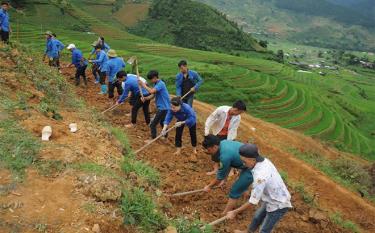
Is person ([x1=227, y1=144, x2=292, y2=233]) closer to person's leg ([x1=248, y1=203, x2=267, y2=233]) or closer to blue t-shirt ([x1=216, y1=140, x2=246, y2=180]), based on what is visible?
person's leg ([x1=248, y1=203, x2=267, y2=233])

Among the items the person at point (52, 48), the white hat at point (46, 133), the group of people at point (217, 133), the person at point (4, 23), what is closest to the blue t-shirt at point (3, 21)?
the person at point (4, 23)

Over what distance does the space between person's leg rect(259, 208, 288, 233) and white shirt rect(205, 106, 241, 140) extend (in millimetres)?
2434

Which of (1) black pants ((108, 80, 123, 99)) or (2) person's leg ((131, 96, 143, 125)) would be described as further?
(1) black pants ((108, 80, 123, 99))

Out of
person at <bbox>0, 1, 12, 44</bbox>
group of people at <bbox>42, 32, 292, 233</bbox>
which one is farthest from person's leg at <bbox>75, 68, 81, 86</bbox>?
person at <bbox>0, 1, 12, 44</bbox>

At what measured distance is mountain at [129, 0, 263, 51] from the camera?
224ft

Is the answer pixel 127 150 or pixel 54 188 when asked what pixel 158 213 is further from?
pixel 127 150

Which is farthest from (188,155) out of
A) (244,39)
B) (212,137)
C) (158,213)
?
(244,39)

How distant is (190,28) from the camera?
228 ft

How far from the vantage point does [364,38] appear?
185125 millimetres

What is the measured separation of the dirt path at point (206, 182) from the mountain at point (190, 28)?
2159 inches

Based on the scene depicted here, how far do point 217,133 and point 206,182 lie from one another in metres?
0.98

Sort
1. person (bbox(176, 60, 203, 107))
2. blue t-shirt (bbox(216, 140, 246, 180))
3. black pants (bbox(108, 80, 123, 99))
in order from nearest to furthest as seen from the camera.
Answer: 1. blue t-shirt (bbox(216, 140, 246, 180))
2. person (bbox(176, 60, 203, 107))
3. black pants (bbox(108, 80, 123, 99))

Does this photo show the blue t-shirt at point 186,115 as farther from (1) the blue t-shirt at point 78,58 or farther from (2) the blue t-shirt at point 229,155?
(1) the blue t-shirt at point 78,58

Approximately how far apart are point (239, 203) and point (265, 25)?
193635 mm
